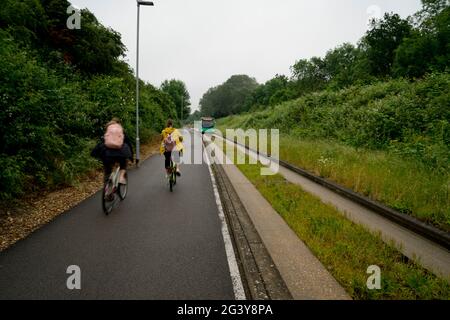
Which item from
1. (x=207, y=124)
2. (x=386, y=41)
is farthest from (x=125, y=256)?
(x=207, y=124)

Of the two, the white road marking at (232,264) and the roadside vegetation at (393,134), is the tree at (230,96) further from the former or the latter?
the white road marking at (232,264)

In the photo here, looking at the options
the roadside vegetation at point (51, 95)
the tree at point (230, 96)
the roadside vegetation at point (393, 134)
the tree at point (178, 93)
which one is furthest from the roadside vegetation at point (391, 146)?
the tree at point (230, 96)

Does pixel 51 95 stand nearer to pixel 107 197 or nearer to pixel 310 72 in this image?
pixel 107 197

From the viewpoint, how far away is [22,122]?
6.49 metres

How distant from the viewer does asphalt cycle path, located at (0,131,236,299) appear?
3354 millimetres

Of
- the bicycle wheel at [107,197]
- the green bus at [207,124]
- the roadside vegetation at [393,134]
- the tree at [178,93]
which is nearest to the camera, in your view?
the bicycle wheel at [107,197]

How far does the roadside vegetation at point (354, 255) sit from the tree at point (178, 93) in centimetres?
6529

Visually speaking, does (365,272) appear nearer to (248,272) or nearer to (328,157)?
(248,272)

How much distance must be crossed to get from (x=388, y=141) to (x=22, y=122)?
13.5 meters

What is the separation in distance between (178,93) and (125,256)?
72656 mm

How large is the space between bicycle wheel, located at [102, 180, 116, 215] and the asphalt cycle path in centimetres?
18

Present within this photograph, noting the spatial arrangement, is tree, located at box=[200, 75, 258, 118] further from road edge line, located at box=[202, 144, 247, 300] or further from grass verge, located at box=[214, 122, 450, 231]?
road edge line, located at box=[202, 144, 247, 300]

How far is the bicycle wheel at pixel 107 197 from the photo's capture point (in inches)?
236

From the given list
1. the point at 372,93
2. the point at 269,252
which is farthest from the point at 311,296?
the point at 372,93
